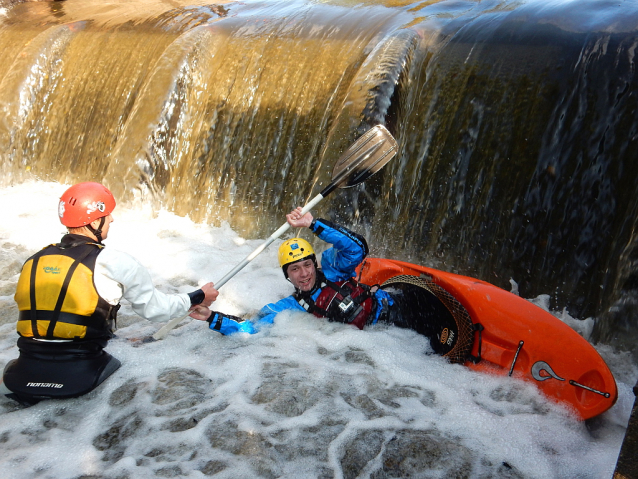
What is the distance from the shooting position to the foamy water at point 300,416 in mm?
2367

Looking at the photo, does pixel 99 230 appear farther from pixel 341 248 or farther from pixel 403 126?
pixel 403 126

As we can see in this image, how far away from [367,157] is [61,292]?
86.8 inches

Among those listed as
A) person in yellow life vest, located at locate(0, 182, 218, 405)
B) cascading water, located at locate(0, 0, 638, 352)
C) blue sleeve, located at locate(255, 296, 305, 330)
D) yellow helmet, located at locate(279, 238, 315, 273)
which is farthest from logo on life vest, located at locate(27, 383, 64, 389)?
cascading water, located at locate(0, 0, 638, 352)

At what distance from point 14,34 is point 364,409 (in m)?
10.2

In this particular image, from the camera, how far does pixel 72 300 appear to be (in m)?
2.57

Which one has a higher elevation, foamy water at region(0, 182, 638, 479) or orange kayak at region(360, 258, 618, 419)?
orange kayak at region(360, 258, 618, 419)

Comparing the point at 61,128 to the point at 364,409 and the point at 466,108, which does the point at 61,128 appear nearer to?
the point at 466,108

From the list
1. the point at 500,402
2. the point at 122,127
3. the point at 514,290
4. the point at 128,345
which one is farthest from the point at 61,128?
the point at 500,402

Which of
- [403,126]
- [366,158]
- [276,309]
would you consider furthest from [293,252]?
[403,126]

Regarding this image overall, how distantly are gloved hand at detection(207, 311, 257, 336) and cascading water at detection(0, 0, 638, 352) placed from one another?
1.78 metres

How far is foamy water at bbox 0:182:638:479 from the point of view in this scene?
237 centimetres

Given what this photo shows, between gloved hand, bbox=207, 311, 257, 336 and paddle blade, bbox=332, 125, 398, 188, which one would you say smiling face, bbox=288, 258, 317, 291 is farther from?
paddle blade, bbox=332, 125, 398, 188

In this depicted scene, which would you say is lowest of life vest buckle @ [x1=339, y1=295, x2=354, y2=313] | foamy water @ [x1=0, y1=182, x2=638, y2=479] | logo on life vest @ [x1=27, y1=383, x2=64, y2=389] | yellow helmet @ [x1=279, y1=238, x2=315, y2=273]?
foamy water @ [x1=0, y1=182, x2=638, y2=479]

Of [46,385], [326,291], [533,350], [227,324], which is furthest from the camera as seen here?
[326,291]
